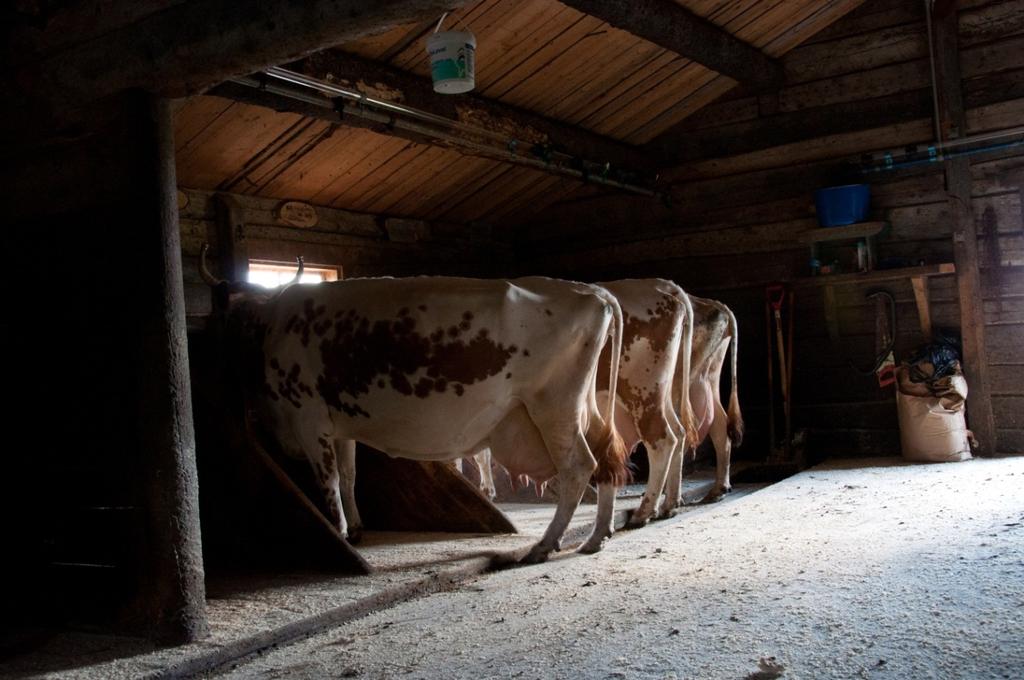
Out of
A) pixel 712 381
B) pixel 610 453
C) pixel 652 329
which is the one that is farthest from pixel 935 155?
pixel 610 453

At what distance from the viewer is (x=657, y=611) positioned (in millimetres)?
3656

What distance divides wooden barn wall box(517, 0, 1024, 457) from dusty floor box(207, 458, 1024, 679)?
3.21 m

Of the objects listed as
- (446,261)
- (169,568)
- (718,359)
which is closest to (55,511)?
(169,568)

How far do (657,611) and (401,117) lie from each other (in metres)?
4.17

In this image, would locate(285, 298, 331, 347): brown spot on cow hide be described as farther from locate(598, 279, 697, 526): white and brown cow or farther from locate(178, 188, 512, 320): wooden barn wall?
locate(598, 279, 697, 526): white and brown cow

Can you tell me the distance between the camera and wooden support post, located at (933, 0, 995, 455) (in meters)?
8.00

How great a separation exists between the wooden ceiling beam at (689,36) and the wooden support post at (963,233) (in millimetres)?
1489

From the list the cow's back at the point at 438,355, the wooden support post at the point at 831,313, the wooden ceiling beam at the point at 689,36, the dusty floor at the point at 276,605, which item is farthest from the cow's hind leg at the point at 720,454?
the wooden ceiling beam at the point at 689,36

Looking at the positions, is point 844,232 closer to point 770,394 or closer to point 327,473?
point 770,394

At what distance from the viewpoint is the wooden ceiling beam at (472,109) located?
6023 millimetres

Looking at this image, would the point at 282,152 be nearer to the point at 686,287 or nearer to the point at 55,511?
the point at 55,511

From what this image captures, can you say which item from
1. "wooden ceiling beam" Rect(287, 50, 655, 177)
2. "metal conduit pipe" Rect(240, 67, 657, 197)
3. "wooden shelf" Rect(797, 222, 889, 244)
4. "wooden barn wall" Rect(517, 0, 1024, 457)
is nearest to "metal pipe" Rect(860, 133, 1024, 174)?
"wooden barn wall" Rect(517, 0, 1024, 457)

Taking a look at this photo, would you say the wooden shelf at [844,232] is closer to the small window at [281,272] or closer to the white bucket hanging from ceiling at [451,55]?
the small window at [281,272]

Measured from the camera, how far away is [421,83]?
6.73 meters
